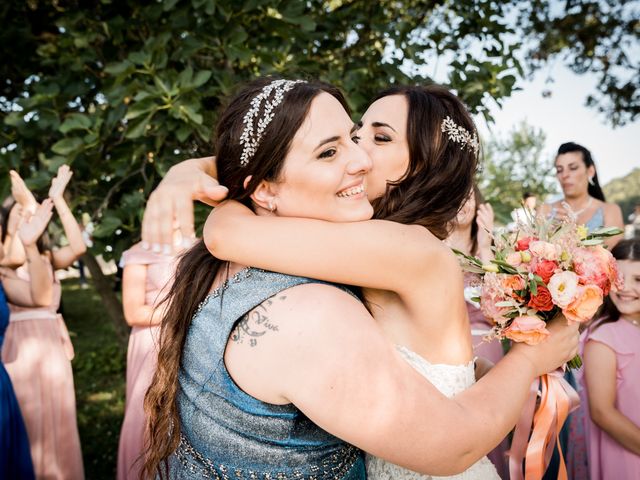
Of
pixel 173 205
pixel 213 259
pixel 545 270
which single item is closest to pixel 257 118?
pixel 173 205

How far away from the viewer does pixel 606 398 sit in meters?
2.87

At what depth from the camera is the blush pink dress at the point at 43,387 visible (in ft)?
14.3

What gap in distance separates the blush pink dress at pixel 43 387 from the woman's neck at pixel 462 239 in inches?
141

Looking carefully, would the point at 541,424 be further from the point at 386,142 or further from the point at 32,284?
the point at 32,284

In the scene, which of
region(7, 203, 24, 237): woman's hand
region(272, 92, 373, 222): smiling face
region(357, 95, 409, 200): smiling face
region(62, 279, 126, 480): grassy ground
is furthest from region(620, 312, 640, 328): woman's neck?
region(7, 203, 24, 237): woman's hand

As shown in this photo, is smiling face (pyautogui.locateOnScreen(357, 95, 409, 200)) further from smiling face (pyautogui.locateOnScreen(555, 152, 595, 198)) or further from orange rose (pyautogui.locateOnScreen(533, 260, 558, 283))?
smiling face (pyautogui.locateOnScreen(555, 152, 595, 198))

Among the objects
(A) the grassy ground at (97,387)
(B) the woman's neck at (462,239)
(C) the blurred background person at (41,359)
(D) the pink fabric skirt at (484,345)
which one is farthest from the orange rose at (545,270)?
(A) the grassy ground at (97,387)

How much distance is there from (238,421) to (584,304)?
1.31 metres

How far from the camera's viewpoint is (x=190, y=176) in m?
1.86

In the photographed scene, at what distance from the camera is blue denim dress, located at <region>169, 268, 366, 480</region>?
148 centimetres

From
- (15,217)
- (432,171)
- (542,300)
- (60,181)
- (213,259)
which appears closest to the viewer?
(213,259)

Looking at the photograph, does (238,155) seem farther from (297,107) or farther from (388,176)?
(388,176)

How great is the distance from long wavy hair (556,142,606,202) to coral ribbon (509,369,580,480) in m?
4.40

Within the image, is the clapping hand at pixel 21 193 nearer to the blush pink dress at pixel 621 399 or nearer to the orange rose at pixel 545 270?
the orange rose at pixel 545 270
